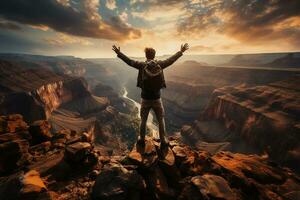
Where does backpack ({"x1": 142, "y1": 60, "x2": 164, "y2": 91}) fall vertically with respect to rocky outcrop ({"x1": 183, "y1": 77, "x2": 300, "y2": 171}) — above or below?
above

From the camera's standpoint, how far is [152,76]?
6.55m

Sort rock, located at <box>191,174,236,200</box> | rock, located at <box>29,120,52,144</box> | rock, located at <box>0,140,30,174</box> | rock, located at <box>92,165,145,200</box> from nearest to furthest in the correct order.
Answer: rock, located at <box>92,165,145,200</box>, rock, located at <box>191,174,236,200</box>, rock, located at <box>0,140,30,174</box>, rock, located at <box>29,120,52,144</box>

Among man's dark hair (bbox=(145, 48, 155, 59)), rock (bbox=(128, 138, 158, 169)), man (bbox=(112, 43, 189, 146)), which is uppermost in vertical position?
man's dark hair (bbox=(145, 48, 155, 59))

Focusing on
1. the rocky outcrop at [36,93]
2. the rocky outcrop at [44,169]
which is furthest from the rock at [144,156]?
the rocky outcrop at [36,93]

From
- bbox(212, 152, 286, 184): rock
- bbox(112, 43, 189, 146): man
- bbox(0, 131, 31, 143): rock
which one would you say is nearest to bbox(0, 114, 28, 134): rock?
bbox(0, 131, 31, 143): rock

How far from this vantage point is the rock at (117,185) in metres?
4.95

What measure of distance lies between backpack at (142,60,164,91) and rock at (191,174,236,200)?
3.47 m

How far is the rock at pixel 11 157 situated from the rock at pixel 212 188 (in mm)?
8276

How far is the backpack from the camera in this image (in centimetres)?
657

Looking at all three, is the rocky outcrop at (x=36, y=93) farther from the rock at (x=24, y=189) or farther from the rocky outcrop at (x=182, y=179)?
the rocky outcrop at (x=182, y=179)

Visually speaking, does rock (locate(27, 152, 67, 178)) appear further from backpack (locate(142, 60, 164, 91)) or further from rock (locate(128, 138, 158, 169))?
backpack (locate(142, 60, 164, 91))

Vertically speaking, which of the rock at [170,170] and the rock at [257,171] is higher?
the rock at [170,170]

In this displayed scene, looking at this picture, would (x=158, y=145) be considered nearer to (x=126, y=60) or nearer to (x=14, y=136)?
(x=126, y=60)

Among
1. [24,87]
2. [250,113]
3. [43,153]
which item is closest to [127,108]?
[24,87]
